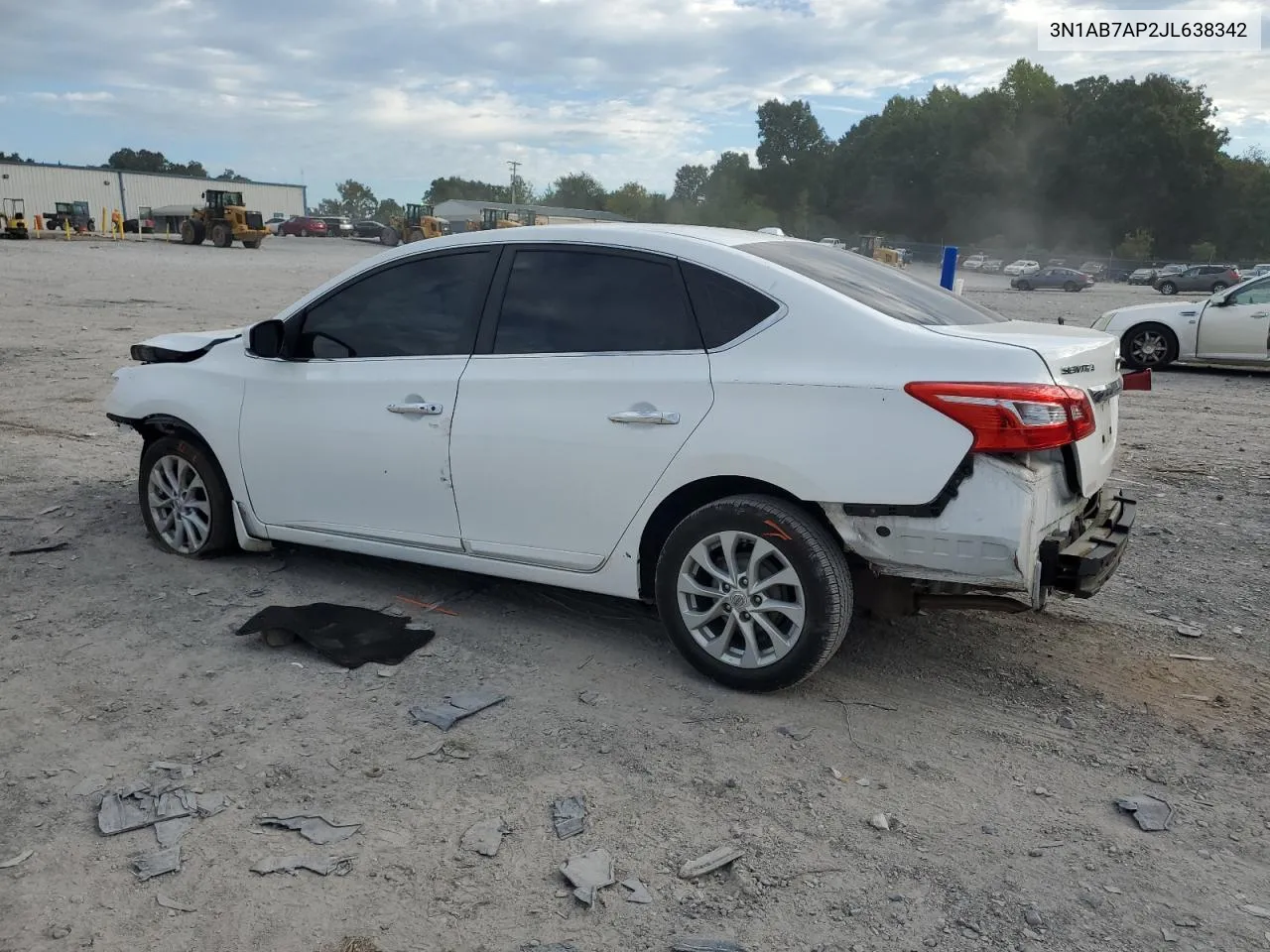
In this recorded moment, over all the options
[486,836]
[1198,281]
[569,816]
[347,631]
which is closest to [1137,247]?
[1198,281]

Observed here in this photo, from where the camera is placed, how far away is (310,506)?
5.16m

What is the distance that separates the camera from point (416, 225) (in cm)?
5447

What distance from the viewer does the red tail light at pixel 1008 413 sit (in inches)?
139

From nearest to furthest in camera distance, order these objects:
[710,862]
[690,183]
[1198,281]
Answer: [710,862]
[1198,281]
[690,183]

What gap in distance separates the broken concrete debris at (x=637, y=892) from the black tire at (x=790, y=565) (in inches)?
48.3

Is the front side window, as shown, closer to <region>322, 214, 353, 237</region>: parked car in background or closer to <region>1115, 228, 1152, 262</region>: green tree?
<region>322, 214, 353, 237</region>: parked car in background

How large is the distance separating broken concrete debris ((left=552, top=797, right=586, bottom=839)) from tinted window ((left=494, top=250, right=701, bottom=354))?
1.76 metres

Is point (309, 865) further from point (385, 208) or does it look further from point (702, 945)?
point (385, 208)

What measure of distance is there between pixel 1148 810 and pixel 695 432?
1.96m

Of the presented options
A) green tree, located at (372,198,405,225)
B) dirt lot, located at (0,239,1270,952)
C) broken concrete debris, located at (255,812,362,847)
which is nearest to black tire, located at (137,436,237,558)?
dirt lot, located at (0,239,1270,952)

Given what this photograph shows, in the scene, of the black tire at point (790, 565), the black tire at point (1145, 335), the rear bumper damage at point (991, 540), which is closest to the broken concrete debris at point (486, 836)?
the black tire at point (790, 565)

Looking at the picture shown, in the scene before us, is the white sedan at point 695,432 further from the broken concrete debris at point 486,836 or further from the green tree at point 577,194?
the green tree at point 577,194

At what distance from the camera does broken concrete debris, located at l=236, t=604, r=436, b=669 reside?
14.7 ft

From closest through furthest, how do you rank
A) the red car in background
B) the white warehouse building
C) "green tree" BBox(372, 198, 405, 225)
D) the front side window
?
the front side window
the red car in background
the white warehouse building
"green tree" BBox(372, 198, 405, 225)
